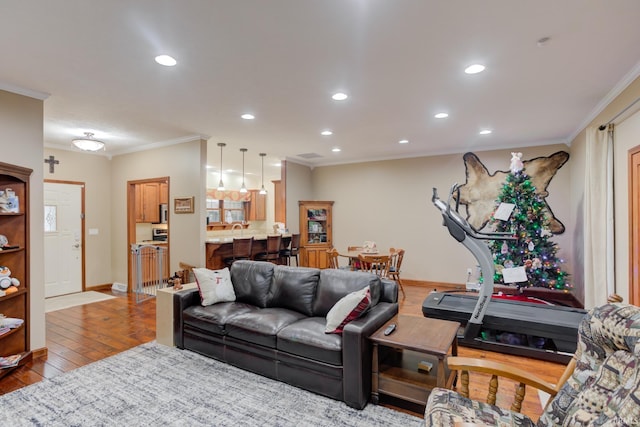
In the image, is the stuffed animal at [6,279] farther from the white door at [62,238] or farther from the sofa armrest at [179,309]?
the white door at [62,238]

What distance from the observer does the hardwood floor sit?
2.79 metres

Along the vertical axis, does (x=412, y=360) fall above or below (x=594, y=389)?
below

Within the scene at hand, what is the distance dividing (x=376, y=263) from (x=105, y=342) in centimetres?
377

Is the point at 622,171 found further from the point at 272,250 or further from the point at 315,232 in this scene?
the point at 315,232

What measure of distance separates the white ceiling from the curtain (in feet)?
1.69

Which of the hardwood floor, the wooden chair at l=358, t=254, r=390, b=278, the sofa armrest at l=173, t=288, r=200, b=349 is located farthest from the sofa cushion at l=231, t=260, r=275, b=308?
the wooden chair at l=358, t=254, r=390, b=278

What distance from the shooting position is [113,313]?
15.6 ft

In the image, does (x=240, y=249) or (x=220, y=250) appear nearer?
(x=220, y=250)

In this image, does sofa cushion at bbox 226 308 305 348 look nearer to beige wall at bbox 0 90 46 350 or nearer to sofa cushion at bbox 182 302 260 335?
sofa cushion at bbox 182 302 260 335

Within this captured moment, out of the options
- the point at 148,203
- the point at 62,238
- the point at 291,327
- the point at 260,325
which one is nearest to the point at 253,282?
the point at 260,325

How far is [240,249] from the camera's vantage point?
5.59 meters

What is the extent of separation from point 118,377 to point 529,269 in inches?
206

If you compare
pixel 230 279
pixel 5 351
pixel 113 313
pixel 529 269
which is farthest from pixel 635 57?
pixel 113 313

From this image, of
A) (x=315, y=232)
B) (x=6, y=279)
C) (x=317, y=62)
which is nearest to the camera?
(x=317, y=62)
